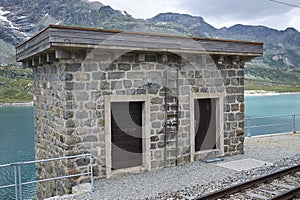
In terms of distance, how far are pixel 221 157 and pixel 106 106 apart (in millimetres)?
3857

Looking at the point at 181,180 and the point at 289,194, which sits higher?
the point at 289,194

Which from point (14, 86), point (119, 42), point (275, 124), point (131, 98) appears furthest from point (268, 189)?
point (14, 86)

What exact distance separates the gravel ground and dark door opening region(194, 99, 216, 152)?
0.68m

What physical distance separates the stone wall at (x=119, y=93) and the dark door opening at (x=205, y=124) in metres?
0.35

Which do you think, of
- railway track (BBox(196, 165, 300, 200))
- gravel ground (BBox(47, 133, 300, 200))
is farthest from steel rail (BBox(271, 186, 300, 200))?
gravel ground (BBox(47, 133, 300, 200))

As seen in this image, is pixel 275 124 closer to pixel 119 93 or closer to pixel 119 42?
pixel 119 93

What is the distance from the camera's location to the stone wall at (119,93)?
734 centimetres

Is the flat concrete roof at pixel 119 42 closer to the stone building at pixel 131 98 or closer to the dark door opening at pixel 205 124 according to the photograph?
the stone building at pixel 131 98

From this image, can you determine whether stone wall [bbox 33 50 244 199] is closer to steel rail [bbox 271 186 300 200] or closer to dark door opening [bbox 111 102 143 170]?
dark door opening [bbox 111 102 143 170]

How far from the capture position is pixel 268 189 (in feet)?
21.7

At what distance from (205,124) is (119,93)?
3.08 metres

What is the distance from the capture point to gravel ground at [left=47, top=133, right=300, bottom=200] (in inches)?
259

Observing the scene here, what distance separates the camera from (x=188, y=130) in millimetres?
9031

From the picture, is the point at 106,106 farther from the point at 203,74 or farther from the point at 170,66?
the point at 203,74
